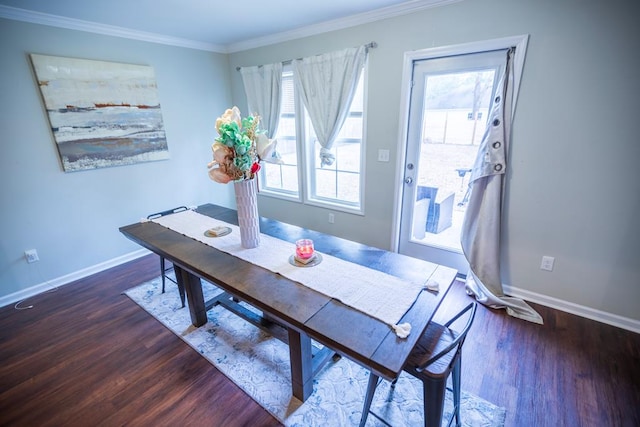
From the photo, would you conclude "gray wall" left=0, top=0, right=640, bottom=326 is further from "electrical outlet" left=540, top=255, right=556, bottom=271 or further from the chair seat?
the chair seat

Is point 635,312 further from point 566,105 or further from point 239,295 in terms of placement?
point 239,295

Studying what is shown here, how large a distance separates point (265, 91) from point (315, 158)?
40.9 inches

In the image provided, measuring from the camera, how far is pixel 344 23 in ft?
8.59

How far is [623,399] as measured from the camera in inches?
59.3

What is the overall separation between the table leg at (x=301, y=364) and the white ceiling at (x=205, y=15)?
8.17 ft

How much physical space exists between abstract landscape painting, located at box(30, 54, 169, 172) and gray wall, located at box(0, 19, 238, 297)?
0.26 feet

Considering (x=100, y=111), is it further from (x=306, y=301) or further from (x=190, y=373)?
(x=306, y=301)

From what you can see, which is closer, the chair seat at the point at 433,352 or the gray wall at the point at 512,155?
the chair seat at the point at 433,352

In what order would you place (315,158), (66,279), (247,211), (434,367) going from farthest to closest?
1. (315,158)
2. (66,279)
3. (247,211)
4. (434,367)

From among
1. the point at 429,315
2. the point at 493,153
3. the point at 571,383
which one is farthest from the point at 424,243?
the point at 429,315

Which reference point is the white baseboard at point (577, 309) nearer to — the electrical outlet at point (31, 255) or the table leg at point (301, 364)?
the table leg at point (301, 364)

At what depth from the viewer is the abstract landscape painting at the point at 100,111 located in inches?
95.8

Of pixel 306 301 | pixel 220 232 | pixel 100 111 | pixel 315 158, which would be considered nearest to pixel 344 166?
pixel 315 158

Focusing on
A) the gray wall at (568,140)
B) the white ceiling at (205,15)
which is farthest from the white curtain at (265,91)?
the gray wall at (568,140)
